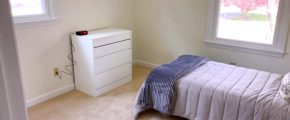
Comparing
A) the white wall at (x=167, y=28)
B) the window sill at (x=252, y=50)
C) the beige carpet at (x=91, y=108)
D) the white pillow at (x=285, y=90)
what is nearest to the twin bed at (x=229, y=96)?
the white pillow at (x=285, y=90)

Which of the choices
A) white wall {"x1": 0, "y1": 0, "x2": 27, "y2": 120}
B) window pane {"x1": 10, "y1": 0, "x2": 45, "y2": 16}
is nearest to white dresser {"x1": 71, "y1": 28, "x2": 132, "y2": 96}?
window pane {"x1": 10, "y1": 0, "x2": 45, "y2": 16}

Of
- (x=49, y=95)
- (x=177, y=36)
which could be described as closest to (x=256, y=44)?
(x=177, y=36)

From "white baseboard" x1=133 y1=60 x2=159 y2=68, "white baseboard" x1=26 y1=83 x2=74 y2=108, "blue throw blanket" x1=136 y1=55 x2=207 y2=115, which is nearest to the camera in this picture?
"blue throw blanket" x1=136 y1=55 x2=207 y2=115

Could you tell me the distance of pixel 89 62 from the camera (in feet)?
9.44

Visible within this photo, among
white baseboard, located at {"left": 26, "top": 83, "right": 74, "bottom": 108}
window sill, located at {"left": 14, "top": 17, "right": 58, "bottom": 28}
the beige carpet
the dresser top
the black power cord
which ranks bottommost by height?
the beige carpet

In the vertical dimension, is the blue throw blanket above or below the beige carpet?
above

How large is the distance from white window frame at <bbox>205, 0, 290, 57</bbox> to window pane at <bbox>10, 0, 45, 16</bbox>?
2133mm

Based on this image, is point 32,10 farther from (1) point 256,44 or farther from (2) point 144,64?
(1) point 256,44

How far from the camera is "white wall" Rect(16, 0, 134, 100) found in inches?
102

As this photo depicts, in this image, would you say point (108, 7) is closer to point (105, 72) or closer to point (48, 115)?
point (105, 72)

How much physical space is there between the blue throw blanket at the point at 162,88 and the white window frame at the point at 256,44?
0.78 metres

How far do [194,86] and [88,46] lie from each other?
136 cm

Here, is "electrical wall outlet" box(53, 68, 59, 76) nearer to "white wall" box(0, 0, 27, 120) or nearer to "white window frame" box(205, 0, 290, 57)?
"white window frame" box(205, 0, 290, 57)

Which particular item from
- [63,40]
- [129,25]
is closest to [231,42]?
[129,25]
